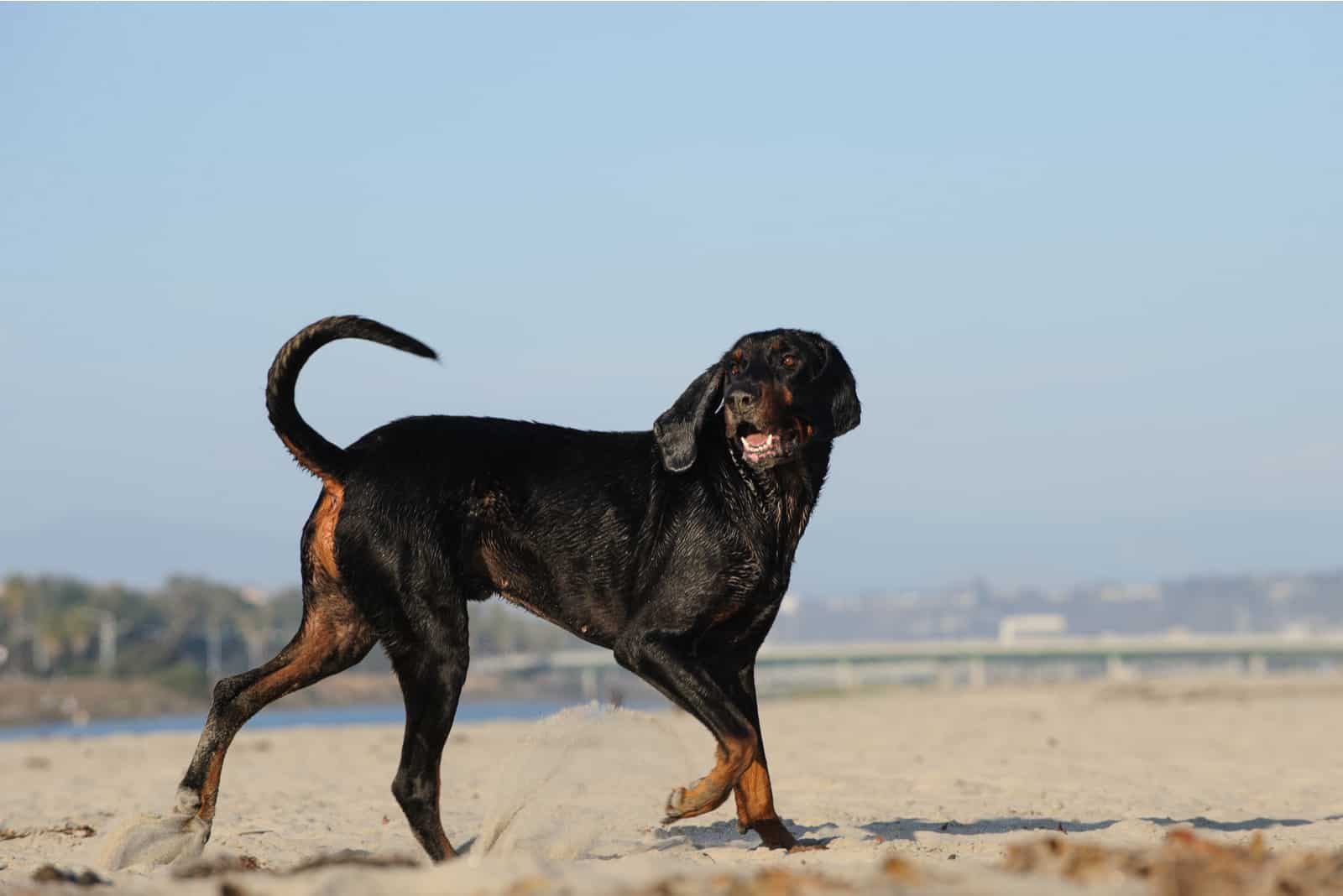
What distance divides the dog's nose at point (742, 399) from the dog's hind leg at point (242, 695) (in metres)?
1.91

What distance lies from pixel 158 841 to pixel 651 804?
2.13 m

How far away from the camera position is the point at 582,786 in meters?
6.60

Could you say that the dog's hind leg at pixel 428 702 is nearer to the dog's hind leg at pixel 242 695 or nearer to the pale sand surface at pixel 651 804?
the pale sand surface at pixel 651 804

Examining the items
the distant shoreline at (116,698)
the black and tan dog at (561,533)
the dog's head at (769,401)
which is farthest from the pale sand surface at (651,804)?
the distant shoreline at (116,698)

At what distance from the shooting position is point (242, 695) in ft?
22.9

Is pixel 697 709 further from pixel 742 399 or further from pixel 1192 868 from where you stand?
pixel 1192 868

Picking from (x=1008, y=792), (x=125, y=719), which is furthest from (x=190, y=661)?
(x=1008, y=792)

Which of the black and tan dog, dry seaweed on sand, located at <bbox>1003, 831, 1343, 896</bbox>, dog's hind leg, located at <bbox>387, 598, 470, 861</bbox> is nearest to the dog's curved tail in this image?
the black and tan dog

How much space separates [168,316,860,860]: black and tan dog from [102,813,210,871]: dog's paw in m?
0.03

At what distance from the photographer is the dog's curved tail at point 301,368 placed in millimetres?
6805

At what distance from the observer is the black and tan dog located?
6.64 m

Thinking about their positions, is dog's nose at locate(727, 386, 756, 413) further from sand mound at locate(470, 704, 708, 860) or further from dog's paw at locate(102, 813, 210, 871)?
dog's paw at locate(102, 813, 210, 871)

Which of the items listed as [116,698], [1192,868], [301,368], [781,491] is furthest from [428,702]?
[116,698]

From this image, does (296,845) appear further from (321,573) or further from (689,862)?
(689,862)
